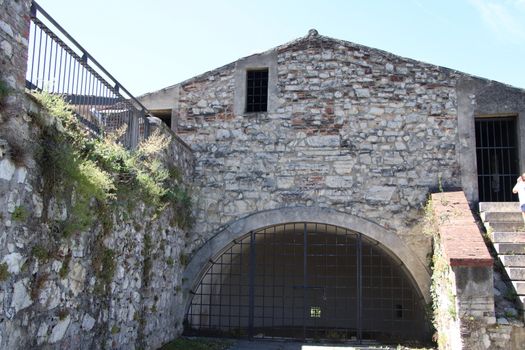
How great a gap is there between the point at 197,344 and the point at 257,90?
174 inches

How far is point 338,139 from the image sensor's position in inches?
361

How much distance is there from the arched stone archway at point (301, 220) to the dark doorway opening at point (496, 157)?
180 cm

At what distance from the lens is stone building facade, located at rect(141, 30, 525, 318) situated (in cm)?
891

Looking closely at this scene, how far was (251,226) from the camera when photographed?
9102mm

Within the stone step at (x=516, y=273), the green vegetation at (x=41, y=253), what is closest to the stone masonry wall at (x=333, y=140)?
the stone step at (x=516, y=273)

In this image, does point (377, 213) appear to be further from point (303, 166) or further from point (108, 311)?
point (108, 311)

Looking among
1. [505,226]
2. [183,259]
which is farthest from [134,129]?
[505,226]

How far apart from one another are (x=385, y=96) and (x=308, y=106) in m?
1.31

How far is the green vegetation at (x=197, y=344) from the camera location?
307 inches

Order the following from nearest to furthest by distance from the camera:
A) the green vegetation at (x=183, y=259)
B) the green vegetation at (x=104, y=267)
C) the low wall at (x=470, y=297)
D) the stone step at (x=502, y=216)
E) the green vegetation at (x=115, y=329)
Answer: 1. the green vegetation at (x=104, y=267)
2. the green vegetation at (x=115, y=329)
3. the low wall at (x=470, y=297)
4. the stone step at (x=502, y=216)
5. the green vegetation at (x=183, y=259)

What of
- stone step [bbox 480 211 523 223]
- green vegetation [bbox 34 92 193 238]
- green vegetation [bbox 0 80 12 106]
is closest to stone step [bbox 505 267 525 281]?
stone step [bbox 480 211 523 223]

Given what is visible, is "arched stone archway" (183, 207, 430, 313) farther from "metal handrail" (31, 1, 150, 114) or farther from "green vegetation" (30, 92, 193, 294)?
"metal handrail" (31, 1, 150, 114)

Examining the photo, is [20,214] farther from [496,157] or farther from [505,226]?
[496,157]

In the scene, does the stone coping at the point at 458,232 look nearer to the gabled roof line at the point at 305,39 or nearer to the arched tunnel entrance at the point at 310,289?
the arched tunnel entrance at the point at 310,289
